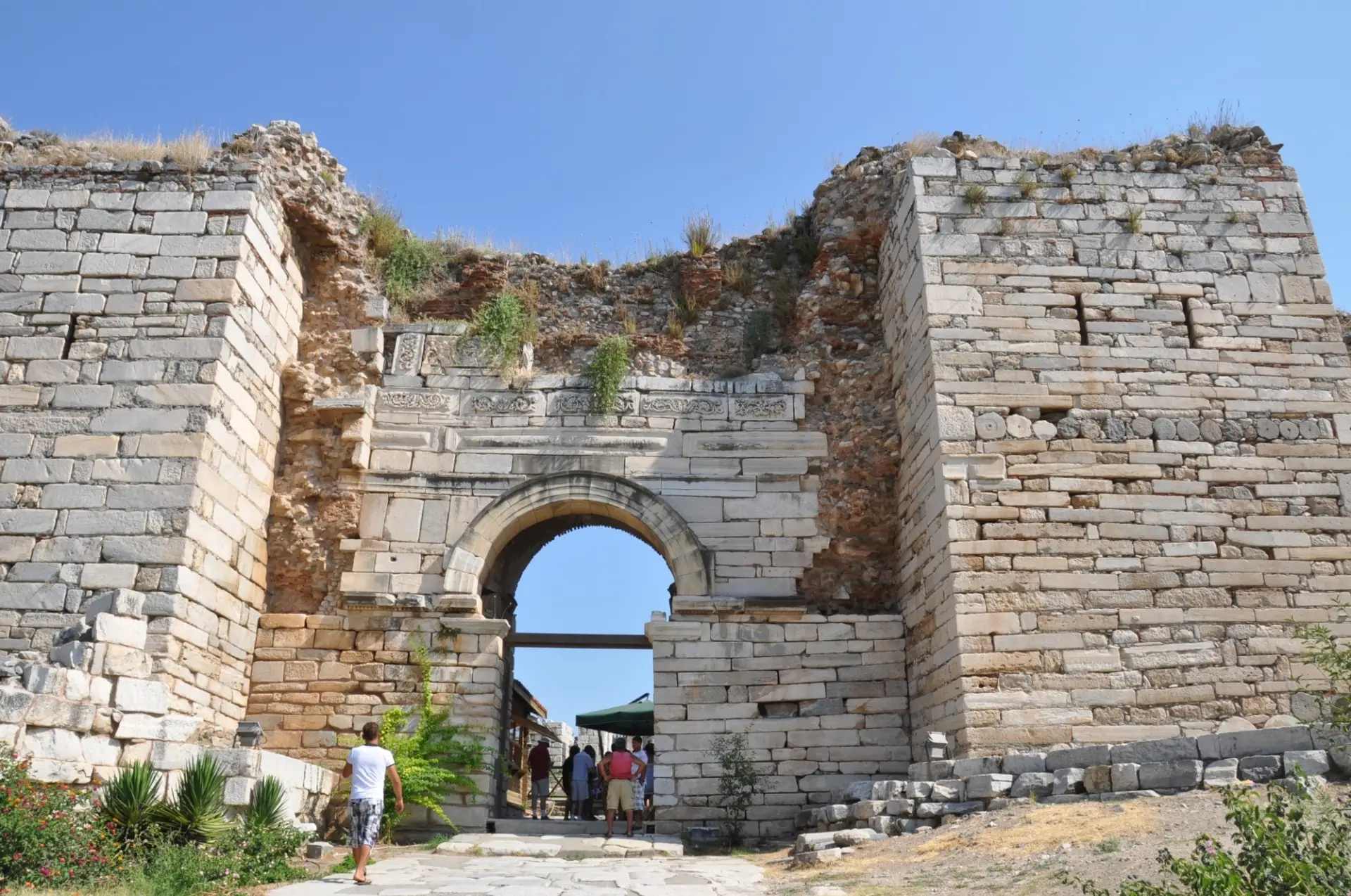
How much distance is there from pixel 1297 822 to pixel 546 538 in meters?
8.79

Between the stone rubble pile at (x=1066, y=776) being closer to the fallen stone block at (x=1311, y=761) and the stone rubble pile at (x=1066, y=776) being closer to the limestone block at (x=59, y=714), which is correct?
the fallen stone block at (x=1311, y=761)

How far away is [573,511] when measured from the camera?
11.2 meters

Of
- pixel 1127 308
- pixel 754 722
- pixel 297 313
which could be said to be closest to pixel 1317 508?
pixel 1127 308

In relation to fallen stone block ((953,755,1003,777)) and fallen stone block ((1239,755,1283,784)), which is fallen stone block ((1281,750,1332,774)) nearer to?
fallen stone block ((1239,755,1283,784))

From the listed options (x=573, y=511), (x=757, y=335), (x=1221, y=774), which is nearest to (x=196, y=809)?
(x=573, y=511)

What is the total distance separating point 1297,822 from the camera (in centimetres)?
441

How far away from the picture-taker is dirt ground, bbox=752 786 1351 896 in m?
5.63

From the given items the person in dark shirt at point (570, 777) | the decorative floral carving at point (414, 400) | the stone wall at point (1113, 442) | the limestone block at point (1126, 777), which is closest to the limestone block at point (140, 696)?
the decorative floral carving at point (414, 400)

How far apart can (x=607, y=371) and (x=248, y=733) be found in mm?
5094

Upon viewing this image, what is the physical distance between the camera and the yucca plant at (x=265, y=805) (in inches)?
287

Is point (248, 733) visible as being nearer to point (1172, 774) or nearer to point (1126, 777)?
point (1126, 777)

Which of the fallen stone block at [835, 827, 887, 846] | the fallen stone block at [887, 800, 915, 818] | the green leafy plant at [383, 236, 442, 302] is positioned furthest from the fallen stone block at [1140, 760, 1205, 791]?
the green leafy plant at [383, 236, 442, 302]

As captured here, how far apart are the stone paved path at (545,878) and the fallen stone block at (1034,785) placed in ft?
6.53

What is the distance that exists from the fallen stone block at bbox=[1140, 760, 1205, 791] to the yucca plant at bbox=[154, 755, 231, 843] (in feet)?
20.1
